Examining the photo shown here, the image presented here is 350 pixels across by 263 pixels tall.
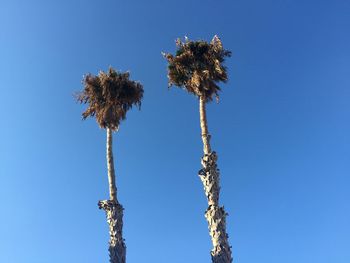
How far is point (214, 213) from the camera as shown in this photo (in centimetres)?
2705

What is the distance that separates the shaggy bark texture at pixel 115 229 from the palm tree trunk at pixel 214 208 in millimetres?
6486

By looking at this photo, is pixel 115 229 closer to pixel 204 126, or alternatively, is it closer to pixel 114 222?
pixel 114 222

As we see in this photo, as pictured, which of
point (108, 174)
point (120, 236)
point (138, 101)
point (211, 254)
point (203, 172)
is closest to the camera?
point (211, 254)

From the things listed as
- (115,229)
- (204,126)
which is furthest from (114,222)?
(204,126)

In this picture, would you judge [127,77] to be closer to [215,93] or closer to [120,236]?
[215,93]

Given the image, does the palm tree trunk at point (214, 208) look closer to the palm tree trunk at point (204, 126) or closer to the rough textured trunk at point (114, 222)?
the palm tree trunk at point (204, 126)

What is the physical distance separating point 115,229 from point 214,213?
24.3 ft

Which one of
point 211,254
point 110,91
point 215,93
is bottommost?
point 211,254

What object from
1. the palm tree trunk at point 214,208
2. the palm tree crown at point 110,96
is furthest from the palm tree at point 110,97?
the palm tree trunk at point 214,208

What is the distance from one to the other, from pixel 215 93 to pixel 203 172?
235 inches

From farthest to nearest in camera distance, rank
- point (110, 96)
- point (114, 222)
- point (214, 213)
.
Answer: point (110, 96), point (114, 222), point (214, 213)

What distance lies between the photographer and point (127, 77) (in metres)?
36.4

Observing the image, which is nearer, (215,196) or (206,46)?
(215,196)

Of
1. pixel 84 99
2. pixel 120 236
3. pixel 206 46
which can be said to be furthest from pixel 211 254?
pixel 84 99
